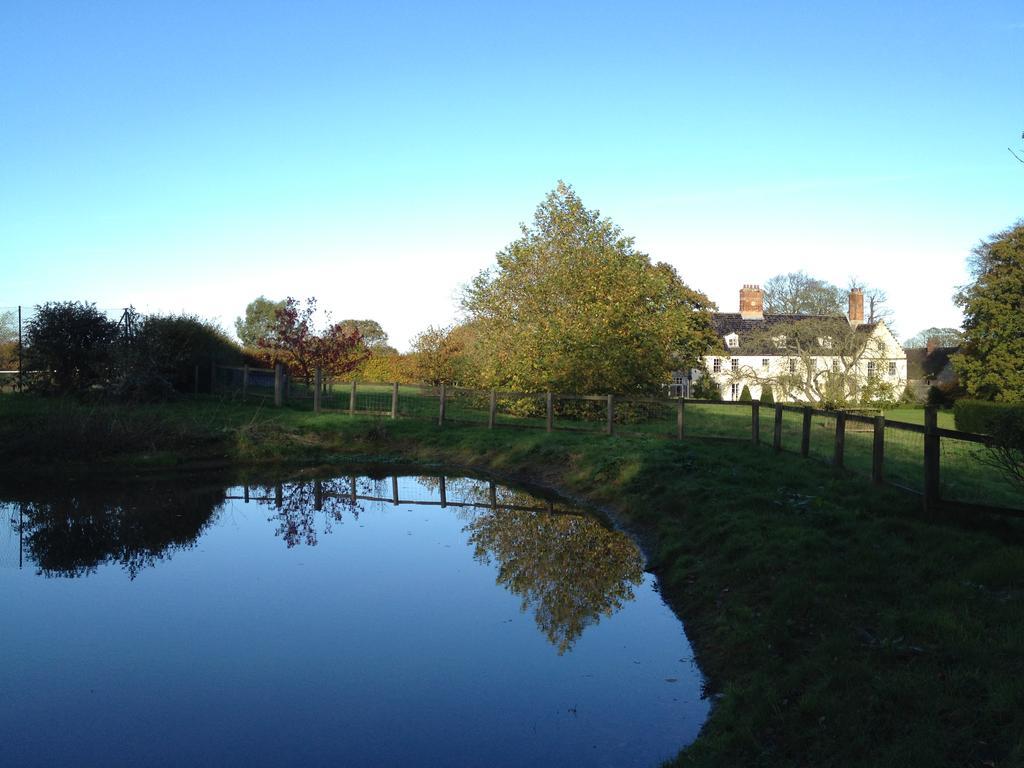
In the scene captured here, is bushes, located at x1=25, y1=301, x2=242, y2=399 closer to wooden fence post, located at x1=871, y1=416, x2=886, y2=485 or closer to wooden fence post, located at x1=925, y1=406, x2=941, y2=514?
wooden fence post, located at x1=871, y1=416, x2=886, y2=485

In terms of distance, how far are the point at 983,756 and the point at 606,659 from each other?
3.30m

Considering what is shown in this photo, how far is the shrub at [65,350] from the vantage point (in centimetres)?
2497

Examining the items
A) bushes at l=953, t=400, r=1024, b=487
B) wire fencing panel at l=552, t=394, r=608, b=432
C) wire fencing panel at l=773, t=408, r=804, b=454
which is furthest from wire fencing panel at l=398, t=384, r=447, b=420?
bushes at l=953, t=400, r=1024, b=487

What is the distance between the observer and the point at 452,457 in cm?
2075

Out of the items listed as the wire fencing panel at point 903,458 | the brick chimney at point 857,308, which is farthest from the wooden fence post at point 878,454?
the brick chimney at point 857,308

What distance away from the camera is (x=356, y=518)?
1393 centimetres

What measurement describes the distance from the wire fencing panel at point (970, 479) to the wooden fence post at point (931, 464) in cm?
19

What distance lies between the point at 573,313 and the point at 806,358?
18682mm

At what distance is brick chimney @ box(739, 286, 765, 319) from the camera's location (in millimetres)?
62812

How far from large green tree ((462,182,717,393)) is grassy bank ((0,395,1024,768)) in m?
8.78

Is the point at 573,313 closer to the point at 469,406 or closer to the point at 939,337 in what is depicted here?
the point at 469,406

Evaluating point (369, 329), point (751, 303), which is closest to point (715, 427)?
point (751, 303)

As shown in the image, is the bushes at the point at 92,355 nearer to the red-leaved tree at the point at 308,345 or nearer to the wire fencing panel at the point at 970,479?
the red-leaved tree at the point at 308,345

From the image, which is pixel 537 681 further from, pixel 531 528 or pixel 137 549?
A: pixel 137 549
